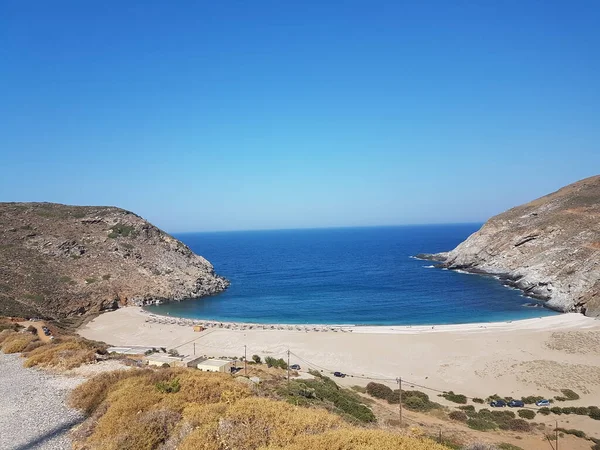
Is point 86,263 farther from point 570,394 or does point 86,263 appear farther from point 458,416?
point 570,394

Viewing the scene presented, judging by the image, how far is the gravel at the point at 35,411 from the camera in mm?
10062

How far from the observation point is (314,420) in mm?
9898

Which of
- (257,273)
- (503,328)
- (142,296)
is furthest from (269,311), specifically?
(257,273)

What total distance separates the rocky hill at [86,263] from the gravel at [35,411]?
40735 millimetres

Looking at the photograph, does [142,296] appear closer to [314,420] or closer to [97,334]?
[97,334]

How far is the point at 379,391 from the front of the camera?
86.5 feet

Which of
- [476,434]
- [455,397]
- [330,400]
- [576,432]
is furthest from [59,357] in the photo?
[576,432]

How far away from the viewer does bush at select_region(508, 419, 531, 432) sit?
21359 mm

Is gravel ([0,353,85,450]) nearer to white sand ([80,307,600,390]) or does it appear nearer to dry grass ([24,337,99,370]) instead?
dry grass ([24,337,99,370])

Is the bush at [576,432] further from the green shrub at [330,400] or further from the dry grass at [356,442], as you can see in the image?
the dry grass at [356,442]

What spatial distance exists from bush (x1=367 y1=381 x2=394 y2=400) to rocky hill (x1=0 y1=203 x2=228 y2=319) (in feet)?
147

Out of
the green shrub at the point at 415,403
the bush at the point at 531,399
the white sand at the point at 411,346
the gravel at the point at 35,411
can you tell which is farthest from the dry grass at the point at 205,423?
the white sand at the point at 411,346

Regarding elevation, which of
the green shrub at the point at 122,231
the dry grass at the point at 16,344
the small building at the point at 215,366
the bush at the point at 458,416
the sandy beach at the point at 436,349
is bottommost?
the sandy beach at the point at 436,349

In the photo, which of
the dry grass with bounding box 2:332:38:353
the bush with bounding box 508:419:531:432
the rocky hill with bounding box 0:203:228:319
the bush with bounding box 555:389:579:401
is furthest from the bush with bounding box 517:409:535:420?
the rocky hill with bounding box 0:203:228:319
